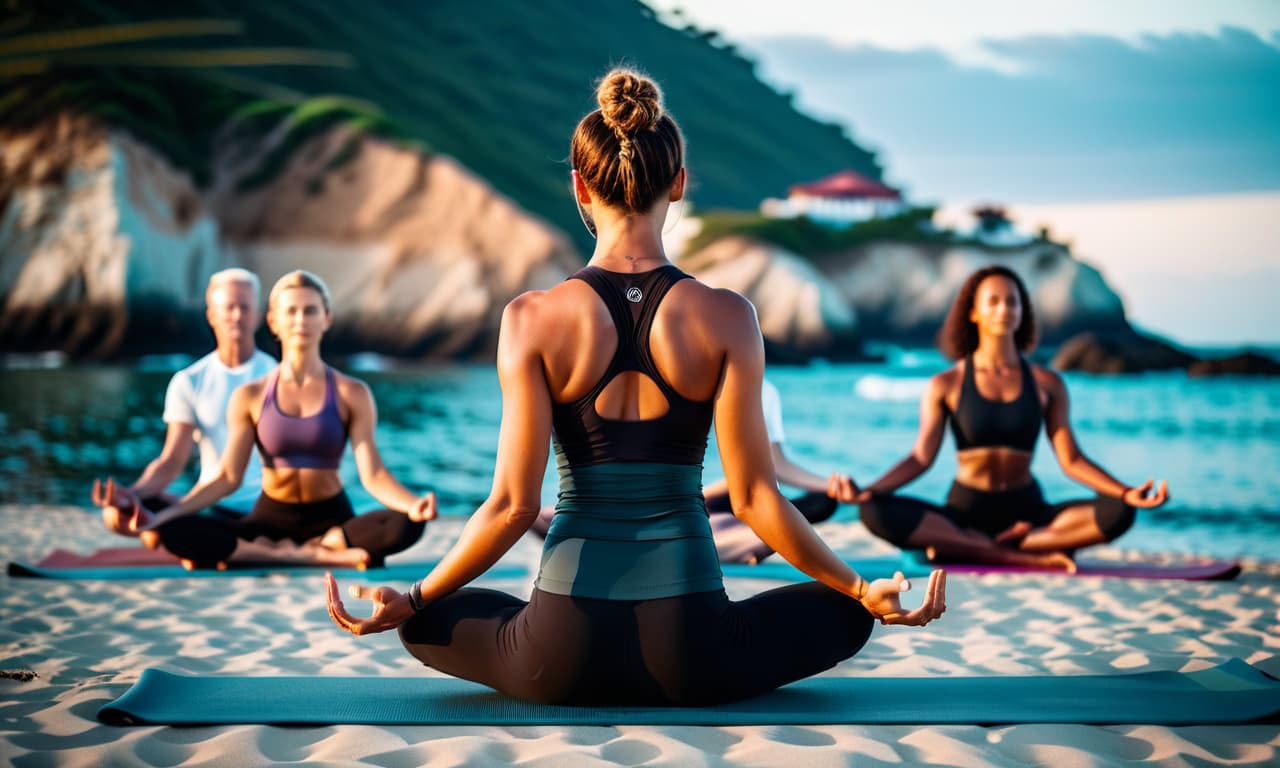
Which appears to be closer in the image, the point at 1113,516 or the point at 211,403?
the point at 1113,516

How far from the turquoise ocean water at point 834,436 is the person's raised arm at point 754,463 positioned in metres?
4.12

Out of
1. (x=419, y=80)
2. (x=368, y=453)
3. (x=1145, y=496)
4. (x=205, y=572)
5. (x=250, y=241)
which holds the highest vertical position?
(x=419, y=80)

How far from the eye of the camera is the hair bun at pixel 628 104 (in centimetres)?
294

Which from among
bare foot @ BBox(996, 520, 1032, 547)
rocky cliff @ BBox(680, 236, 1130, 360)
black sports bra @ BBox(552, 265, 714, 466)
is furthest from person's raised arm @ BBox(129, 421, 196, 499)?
rocky cliff @ BBox(680, 236, 1130, 360)

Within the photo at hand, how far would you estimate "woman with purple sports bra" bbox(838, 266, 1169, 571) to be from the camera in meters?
5.83

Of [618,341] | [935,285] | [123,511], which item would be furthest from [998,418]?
[935,285]

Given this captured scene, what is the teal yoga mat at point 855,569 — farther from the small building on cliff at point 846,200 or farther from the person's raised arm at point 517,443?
the small building on cliff at point 846,200

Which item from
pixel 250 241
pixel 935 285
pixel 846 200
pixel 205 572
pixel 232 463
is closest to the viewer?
pixel 232 463

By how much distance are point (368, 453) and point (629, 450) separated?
290cm

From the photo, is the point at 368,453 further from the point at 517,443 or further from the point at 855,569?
the point at 517,443

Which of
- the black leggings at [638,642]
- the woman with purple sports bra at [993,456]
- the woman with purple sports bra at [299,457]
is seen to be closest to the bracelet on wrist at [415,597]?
the black leggings at [638,642]

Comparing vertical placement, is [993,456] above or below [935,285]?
below

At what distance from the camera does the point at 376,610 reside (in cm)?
304

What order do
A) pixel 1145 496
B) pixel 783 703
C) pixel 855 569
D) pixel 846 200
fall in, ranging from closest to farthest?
1. pixel 783 703
2. pixel 1145 496
3. pixel 855 569
4. pixel 846 200
